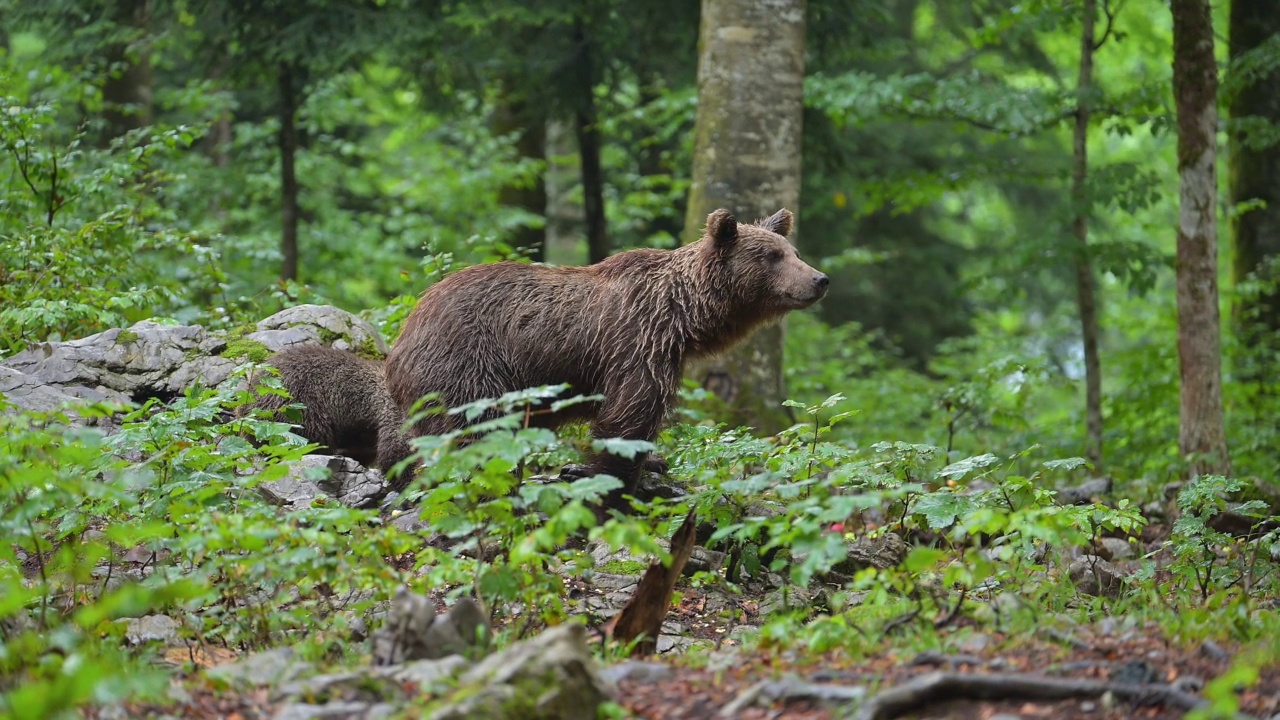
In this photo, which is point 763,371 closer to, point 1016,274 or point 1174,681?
point 1016,274

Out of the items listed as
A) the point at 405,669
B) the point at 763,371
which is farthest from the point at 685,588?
the point at 763,371

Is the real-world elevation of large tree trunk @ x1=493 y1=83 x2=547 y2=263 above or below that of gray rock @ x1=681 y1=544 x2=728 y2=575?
above

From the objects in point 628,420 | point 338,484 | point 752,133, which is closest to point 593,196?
point 752,133

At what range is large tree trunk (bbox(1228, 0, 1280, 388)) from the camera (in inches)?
520

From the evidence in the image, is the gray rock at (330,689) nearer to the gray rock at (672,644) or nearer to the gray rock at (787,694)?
the gray rock at (787,694)

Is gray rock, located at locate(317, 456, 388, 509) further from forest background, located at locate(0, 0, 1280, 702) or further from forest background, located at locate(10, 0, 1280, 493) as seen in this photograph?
forest background, located at locate(10, 0, 1280, 493)

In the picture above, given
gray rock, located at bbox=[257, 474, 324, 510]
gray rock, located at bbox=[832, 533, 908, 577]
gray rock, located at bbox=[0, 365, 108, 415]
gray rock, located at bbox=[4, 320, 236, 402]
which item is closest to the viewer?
gray rock, located at bbox=[257, 474, 324, 510]

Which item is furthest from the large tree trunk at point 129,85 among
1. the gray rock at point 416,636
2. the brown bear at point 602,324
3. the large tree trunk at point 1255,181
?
the large tree trunk at point 1255,181

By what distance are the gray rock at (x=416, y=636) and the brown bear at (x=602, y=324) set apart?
2.84 meters

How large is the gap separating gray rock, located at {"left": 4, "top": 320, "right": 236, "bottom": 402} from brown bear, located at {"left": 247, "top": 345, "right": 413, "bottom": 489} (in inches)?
18.4

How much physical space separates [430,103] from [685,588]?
10155 millimetres

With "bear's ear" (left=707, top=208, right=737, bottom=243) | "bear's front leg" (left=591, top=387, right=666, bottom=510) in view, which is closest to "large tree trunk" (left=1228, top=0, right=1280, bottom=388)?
"bear's ear" (left=707, top=208, right=737, bottom=243)

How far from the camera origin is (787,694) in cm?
387

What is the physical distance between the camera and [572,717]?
3.69m
